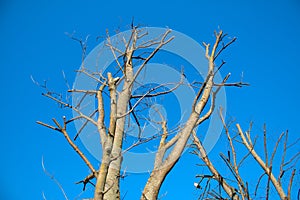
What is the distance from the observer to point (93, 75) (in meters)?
3.21

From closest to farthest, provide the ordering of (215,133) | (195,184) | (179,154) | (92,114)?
(215,133) → (179,154) → (92,114) → (195,184)

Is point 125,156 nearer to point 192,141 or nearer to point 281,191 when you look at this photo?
point 281,191

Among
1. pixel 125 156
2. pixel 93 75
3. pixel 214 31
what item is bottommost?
A: pixel 125 156

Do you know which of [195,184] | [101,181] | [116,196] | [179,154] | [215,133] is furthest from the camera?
[195,184]

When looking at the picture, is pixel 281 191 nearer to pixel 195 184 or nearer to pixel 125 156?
pixel 195 184

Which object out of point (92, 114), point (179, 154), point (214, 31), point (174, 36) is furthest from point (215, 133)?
point (214, 31)

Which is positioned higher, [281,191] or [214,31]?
[214,31]

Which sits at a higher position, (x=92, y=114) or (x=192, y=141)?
(x=192, y=141)

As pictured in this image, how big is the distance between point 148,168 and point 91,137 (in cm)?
64

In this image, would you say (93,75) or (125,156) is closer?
(125,156)

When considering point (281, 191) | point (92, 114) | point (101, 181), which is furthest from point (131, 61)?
point (281, 191)

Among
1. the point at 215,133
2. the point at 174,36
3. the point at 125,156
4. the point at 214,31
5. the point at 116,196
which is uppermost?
the point at 214,31

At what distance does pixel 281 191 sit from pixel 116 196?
1.63 m

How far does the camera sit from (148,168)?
2.97m
